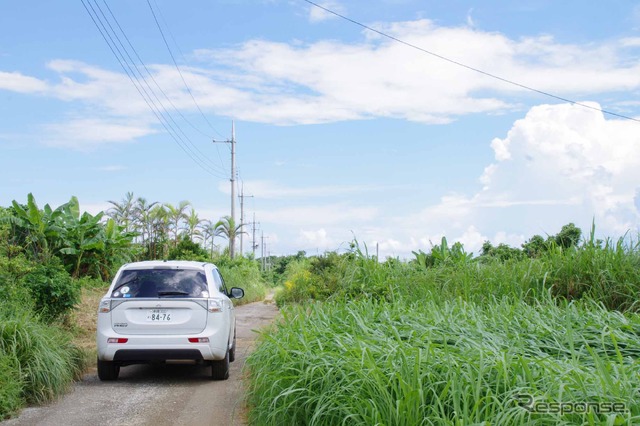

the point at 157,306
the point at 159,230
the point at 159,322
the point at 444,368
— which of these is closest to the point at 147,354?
the point at 159,322

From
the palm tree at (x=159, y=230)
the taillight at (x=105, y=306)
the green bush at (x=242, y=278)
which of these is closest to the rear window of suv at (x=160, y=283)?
the taillight at (x=105, y=306)

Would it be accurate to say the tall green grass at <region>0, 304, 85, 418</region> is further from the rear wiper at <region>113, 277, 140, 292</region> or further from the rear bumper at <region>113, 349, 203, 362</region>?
the rear wiper at <region>113, 277, 140, 292</region>

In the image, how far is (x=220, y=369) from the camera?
10102 millimetres

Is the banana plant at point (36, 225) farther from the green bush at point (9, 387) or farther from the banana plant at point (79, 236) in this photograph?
the green bush at point (9, 387)

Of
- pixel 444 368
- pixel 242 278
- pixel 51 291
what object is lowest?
pixel 242 278

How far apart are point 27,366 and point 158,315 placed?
Answer: 6.71 ft

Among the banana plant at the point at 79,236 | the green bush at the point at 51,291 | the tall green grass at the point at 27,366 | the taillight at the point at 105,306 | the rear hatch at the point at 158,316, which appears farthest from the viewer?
the banana plant at the point at 79,236

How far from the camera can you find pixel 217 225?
54.0m

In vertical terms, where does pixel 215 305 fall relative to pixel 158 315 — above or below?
above

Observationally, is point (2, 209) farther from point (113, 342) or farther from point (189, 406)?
point (189, 406)

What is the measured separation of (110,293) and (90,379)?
1352 millimetres

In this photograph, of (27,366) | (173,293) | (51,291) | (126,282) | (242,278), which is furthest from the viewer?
(242,278)

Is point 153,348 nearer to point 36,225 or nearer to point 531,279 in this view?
point 531,279

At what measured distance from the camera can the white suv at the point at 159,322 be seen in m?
9.69
